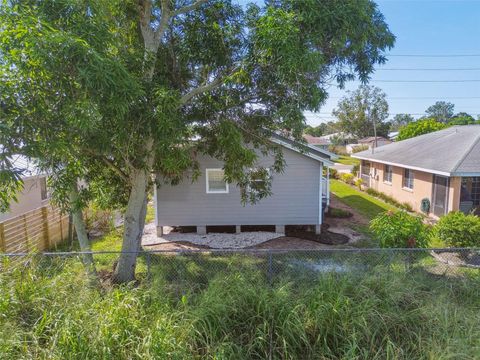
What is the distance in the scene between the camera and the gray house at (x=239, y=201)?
11.1m

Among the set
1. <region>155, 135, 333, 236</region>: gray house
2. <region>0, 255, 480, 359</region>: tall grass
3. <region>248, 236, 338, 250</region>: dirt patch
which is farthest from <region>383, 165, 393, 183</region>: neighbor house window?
<region>0, 255, 480, 359</region>: tall grass

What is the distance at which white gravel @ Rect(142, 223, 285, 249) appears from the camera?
396 inches

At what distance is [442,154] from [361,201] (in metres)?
4.75

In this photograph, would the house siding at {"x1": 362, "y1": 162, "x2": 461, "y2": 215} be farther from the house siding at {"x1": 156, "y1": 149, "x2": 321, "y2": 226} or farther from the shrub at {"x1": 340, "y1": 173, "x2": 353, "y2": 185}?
the house siding at {"x1": 156, "y1": 149, "x2": 321, "y2": 226}

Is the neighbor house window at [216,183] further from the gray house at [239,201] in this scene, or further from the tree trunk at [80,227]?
the tree trunk at [80,227]

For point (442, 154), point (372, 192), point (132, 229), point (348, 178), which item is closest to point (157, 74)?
point (132, 229)

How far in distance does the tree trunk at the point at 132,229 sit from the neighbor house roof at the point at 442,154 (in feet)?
37.1

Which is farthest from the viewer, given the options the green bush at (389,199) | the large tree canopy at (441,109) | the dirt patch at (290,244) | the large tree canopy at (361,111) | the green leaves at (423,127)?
the large tree canopy at (441,109)

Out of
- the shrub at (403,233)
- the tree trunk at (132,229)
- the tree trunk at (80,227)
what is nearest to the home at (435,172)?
the shrub at (403,233)

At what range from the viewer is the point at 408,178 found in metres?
15.6

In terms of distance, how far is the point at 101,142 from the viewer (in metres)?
4.89

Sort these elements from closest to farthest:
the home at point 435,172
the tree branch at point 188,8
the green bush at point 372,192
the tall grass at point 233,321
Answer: the tall grass at point 233,321
the tree branch at point 188,8
the home at point 435,172
the green bush at point 372,192

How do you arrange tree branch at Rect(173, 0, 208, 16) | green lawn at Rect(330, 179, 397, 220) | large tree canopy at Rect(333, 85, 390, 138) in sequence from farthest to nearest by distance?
large tree canopy at Rect(333, 85, 390, 138)
green lawn at Rect(330, 179, 397, 220)
tree branch at Rect(173, 0, 208, 16)

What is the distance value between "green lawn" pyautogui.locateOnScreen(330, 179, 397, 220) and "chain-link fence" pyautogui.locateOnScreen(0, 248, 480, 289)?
6.25 metres
